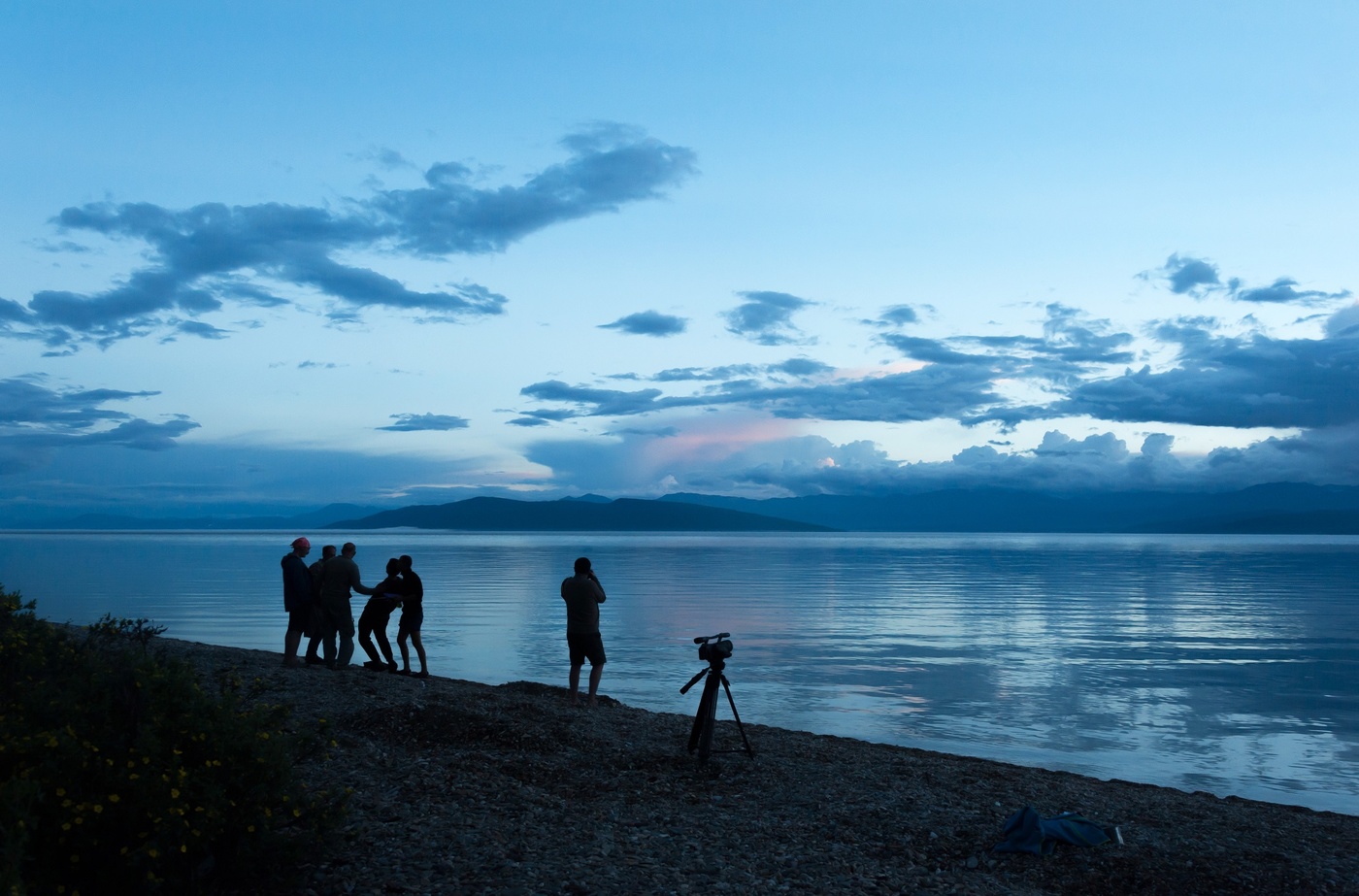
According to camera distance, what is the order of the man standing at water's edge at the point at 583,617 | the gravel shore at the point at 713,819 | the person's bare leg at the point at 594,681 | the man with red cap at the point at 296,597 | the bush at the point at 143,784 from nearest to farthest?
the bush at the point at 143,784 → the gravel shore at the point at 713,819 → the man standing at water's edge at the point at 583,617 → the person's bare leg at the point at 594,681 → the man with red cap at the point at 296,597

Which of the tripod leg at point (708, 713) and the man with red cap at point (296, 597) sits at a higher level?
the man with red cap at point (296, 597)

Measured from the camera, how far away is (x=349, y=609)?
15.8m

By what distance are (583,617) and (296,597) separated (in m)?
4.79

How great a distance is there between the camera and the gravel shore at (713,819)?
24.8ft

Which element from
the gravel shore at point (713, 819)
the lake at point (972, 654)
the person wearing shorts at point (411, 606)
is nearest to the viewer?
the gravel shore at point (713, 819)

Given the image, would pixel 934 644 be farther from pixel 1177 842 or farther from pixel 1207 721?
pixel 1177 842

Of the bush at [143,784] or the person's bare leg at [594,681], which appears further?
the person's bare leg at [594,681]

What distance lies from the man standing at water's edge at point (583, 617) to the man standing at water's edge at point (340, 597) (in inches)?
140

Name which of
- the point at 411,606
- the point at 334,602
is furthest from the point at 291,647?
the point at 411,606

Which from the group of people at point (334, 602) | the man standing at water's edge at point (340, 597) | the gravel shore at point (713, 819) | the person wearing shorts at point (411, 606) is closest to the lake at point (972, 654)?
the gravel shore at point (713, 819)

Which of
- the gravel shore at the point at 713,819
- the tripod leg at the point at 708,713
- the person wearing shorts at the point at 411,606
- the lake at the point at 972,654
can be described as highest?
the person wearing shorts at the point at 411,606

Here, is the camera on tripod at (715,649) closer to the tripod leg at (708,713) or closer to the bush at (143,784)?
the tripod leg at (708,713)

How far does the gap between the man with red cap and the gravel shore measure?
2253 millimetres

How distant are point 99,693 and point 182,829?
1.37 meters
